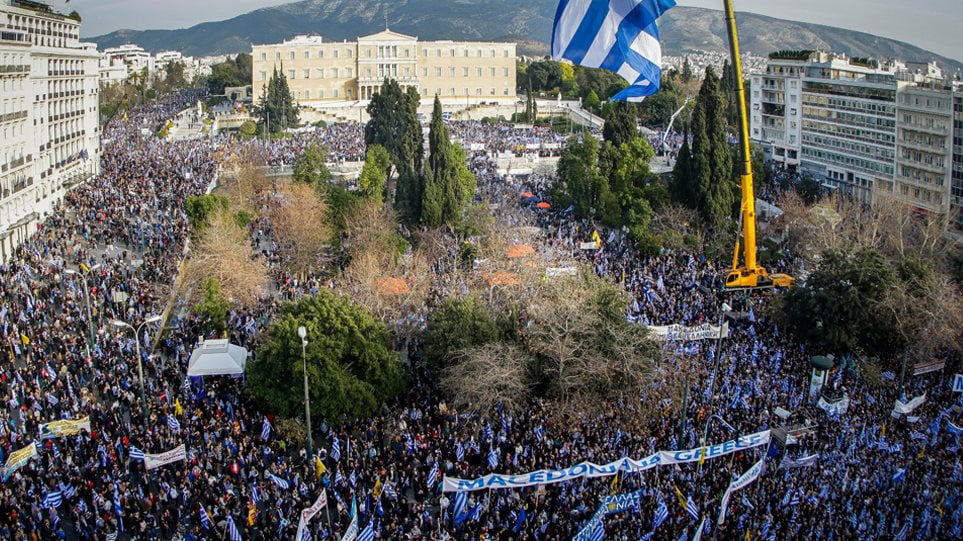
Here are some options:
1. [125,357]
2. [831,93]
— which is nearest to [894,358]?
[125,357]

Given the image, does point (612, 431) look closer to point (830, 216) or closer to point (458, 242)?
point (458, 242)

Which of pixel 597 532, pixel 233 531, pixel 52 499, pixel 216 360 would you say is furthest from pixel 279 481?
pixel 597 532

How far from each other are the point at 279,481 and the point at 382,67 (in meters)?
86.7

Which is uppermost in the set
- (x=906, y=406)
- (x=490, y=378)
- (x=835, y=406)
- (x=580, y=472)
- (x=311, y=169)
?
(x=311, y=169)

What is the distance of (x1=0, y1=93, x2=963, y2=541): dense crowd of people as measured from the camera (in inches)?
741

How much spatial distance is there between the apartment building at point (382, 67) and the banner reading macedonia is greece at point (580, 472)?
273 ft

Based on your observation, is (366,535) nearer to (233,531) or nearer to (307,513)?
(307,513)

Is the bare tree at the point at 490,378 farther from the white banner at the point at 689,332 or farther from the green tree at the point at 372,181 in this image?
the green tree at the point at 372,181

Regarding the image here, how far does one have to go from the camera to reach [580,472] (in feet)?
64.5

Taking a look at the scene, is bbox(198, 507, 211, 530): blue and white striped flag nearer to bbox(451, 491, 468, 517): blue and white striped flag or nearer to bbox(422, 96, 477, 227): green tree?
bbox(451, 491, 468, 517): blue and white striped flag

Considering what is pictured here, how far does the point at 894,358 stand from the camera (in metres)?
29.1

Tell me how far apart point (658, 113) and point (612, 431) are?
6151 centimetres

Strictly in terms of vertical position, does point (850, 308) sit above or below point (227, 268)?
below

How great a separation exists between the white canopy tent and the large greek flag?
1451cm
